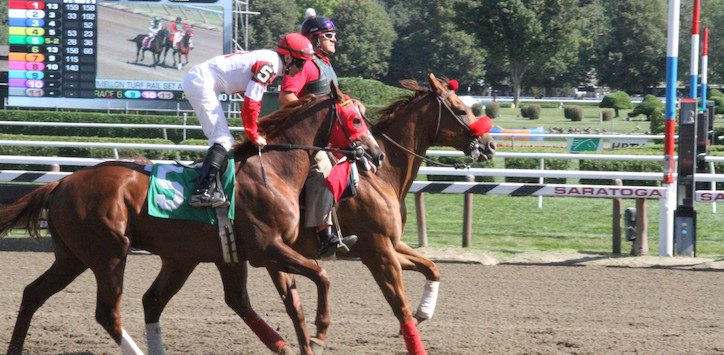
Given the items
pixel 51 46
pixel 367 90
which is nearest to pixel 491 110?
pixel 367 90

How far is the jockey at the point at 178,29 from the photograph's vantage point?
16.9 meters

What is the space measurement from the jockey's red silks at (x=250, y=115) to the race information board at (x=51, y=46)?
11.7m

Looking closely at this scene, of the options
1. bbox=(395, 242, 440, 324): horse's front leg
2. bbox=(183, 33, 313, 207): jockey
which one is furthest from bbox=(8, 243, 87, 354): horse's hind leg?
bbox=(395, 242, 440, 324): horse's front leg

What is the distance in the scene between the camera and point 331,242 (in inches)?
221

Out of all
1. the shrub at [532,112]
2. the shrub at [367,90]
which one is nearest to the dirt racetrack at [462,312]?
the shrub at [367,90]

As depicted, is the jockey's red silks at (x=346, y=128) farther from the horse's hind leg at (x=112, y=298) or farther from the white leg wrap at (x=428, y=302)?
the horse's hind leg at (x=112, y=298)

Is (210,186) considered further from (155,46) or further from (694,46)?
(155,46)

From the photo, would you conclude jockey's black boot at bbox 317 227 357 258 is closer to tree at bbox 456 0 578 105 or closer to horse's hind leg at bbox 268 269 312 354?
horse's hind leg at bbox 268 269 312 354

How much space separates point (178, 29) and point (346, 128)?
40.0 ft

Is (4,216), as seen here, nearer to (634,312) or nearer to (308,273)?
(308,273)

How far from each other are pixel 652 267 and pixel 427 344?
11.5 ft

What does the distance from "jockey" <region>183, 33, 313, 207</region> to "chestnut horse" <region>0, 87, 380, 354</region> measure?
5.2 inches

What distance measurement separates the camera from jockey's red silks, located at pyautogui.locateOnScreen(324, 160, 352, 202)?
5555 mm

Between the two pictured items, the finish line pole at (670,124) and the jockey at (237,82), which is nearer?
the jockey at (237,82)
